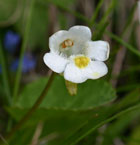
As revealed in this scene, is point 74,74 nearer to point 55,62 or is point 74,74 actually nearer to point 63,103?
point 55,62

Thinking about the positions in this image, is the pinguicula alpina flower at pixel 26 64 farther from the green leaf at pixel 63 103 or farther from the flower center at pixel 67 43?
the flower center at pixel 67 43

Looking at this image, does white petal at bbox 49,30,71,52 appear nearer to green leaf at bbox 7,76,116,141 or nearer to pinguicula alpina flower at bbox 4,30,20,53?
green leaf at bbox 7,76,116,141

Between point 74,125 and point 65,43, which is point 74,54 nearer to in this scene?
point 65,43

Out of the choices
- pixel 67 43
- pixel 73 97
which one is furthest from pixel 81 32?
pixel 73 97

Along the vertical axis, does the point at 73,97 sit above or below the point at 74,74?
below

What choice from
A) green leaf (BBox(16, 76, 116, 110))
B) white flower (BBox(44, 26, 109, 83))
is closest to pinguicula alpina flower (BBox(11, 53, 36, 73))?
green leaf (BBox(16, 76, 116, 110))

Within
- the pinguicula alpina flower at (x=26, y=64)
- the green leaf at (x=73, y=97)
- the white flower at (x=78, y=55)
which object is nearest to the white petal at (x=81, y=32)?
the white flower at (x=78, y=55)
